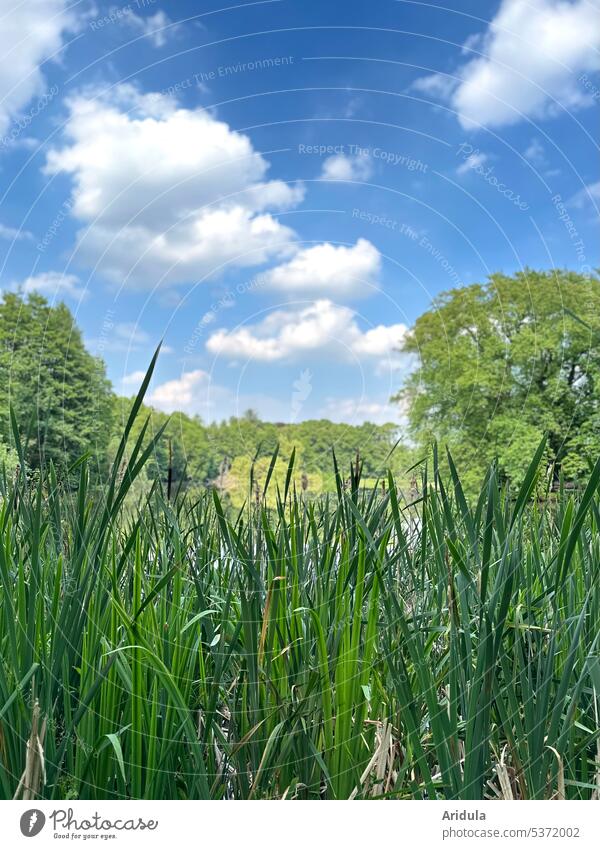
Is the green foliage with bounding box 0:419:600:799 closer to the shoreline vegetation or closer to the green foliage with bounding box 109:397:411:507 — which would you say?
the shoreline vegetation

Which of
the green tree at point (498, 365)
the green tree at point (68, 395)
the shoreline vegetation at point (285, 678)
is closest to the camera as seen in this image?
the shoreline vegetation at point (285, 678)

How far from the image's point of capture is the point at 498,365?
3.71m
